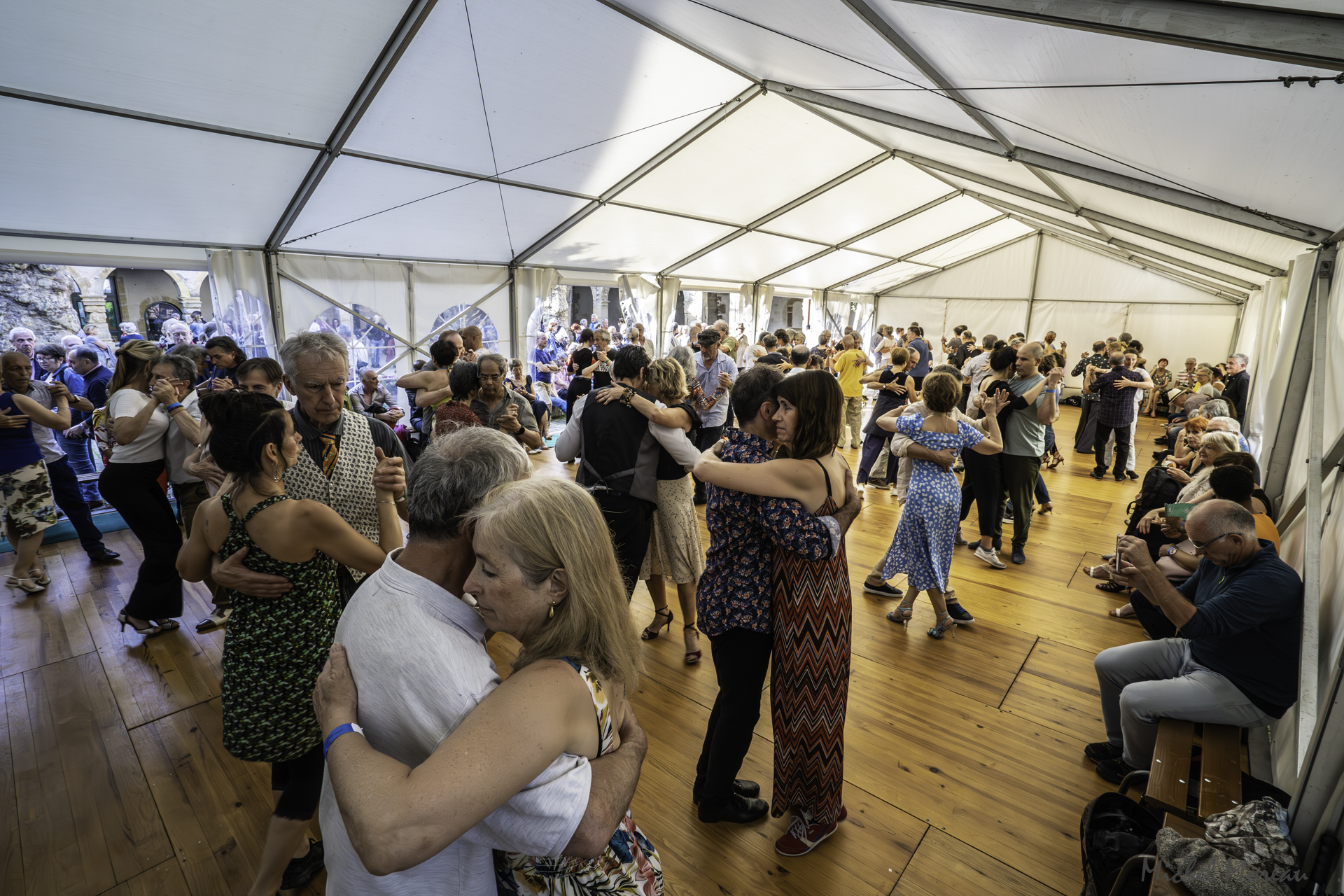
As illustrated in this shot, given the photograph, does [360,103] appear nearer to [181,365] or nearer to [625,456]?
[181,365]

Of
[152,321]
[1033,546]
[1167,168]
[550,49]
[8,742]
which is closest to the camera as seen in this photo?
[8,742]

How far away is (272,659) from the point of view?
59.5 inches

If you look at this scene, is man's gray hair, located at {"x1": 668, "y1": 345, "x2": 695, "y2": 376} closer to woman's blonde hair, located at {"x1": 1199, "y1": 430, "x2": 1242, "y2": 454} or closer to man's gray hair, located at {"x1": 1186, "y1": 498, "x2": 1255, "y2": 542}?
man's gray hair, located at {"x1": 1186, "y1": 498, "x2": 1255, "y2": 542}

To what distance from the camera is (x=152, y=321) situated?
10953 millimetres

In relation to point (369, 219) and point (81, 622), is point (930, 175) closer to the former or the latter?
point (369, 219)

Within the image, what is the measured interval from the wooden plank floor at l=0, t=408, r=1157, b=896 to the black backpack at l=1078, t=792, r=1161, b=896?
229 mm

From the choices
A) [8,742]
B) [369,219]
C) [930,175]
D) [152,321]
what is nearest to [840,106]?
[930,175]

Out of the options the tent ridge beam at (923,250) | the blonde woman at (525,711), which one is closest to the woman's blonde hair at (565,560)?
the blonde woman at (525,711)

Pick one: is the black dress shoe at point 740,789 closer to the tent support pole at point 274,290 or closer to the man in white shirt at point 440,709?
the man in white shirt at point 440,709

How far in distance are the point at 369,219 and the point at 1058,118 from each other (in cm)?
620

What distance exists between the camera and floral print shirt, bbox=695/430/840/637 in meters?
1.76

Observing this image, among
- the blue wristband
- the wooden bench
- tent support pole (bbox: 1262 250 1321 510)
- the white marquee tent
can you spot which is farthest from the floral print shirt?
tent support pole (bbox: 1262 250 1321 510)

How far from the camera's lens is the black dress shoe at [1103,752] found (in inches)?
91.7

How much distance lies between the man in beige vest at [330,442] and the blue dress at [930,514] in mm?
2613
